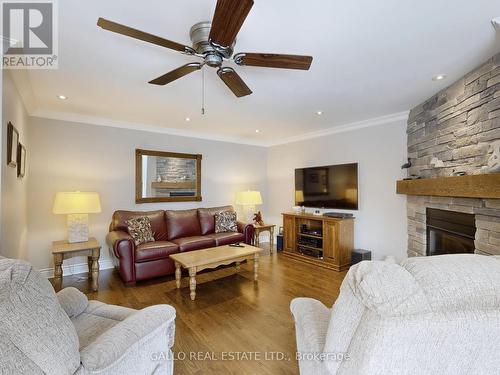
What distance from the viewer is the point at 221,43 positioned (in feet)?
5.04

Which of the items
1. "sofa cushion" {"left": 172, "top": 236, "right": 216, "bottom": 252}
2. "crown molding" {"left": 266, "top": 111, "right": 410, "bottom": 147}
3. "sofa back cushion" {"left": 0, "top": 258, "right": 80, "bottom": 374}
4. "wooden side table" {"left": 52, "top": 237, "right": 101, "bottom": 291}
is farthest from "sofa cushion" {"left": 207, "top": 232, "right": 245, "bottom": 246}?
"sofa back cushion" {"left": 0, "top": 258, "right": 80, "bottom": 374}

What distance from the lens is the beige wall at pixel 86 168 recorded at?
11.4 feet

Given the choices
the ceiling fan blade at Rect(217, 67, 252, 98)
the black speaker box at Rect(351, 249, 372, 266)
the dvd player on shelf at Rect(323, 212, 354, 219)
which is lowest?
the black speaker box at Rect(351, 249, 372, 266)

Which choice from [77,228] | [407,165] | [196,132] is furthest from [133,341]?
[196,132]

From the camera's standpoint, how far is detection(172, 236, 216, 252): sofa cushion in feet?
12.0

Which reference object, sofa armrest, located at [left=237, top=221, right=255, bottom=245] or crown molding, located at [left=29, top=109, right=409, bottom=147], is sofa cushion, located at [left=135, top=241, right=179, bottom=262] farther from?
crown molding, located at [left=29, top=109, right=409, bottom=147]

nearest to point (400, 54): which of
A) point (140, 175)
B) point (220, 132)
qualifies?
point (220, 132)

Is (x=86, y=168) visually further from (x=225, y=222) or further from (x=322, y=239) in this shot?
(x=322, y=239)

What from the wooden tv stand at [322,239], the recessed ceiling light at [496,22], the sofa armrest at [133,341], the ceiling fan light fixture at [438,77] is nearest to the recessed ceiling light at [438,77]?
the ceiling fan light fixture at [438,77]

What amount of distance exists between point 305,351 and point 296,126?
3.78 metres

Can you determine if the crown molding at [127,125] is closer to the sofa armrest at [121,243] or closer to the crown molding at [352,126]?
the crown molding at [352,126]

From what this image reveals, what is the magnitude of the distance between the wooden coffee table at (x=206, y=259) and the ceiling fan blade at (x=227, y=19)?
2267 mm

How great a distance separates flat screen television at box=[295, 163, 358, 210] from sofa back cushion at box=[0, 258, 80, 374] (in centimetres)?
405

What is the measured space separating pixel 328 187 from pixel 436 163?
5.82 feet
